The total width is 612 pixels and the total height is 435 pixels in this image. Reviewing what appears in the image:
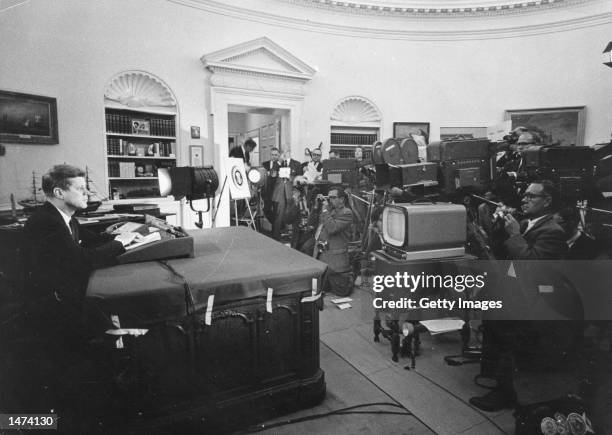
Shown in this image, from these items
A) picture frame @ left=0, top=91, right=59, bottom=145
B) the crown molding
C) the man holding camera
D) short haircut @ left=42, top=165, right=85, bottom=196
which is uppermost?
the crown molding

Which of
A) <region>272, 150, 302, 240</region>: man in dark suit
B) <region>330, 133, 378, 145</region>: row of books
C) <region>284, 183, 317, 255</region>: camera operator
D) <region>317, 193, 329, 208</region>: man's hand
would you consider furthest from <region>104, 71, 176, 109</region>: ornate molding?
<region>317, 193, 329, 208</region>: man's hand

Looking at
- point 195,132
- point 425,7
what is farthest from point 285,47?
point 425,7

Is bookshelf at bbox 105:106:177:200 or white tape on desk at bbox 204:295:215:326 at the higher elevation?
bookshelf at bbox 105:106:177:200

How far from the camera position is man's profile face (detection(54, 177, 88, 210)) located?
1770 millimetres

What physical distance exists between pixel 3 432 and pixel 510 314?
2.67m

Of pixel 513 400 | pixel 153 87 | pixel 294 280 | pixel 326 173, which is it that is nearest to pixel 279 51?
pixel 153 87

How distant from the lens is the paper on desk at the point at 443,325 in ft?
9.43

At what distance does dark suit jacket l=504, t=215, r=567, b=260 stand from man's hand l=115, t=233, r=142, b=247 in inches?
85.8

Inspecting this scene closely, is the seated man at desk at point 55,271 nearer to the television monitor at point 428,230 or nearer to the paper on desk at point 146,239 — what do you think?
the paper on desk at point 146,239

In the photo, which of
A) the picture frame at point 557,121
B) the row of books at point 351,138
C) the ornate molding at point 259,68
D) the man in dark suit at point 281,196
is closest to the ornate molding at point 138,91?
the ornate molding at point 259,68

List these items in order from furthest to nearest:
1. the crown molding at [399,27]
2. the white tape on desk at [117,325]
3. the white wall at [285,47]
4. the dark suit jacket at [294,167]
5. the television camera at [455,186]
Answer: the dark suit jacket at [294,167], the crown molding at [399,27], the white wall at [285,47], the television camera at [455,186], the white tape on desk at [117,325]

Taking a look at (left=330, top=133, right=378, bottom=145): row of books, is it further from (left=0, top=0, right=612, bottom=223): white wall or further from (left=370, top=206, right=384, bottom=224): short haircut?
(left=370, top=206, right=384, bottom=224): short haircut

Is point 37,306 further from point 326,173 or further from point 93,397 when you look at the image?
point 326,173

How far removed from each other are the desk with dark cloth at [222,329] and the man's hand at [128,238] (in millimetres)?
131
